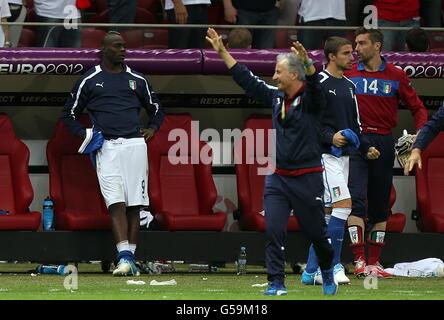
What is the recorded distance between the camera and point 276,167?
1093cm

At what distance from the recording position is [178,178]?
15836 mm

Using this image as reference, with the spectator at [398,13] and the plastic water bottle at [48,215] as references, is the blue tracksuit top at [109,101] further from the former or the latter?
the spectator at [398,13]

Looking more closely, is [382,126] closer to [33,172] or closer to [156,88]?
[156,88]

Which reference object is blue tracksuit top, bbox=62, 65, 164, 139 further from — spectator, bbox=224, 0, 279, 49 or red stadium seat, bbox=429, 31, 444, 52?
red stadium seat, bbox=429, 31, 444, 52

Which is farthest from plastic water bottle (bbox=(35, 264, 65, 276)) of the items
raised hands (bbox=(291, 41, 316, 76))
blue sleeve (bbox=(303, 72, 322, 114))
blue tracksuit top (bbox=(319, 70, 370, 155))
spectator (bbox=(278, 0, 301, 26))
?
raised hands (bbox=(291, 41, 316, 76))

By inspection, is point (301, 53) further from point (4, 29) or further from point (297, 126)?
point (4, 29)

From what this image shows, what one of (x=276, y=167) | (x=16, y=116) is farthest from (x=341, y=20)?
(x=276, y=167)

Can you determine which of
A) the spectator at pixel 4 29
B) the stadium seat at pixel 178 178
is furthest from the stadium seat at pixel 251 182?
the spectator at pixel 4 29

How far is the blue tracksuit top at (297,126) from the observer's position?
35.4 feet

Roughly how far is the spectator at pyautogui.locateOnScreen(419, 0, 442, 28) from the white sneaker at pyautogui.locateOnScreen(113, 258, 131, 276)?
16.5 ft

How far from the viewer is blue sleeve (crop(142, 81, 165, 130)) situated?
14.5 m

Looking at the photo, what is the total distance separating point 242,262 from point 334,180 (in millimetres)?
2555

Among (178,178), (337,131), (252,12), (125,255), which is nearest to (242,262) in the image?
(178,178)
